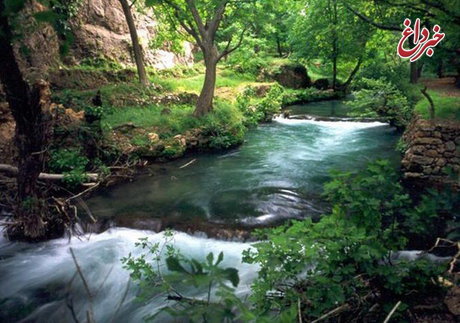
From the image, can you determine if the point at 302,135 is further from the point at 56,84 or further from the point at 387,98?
the point at 56,84

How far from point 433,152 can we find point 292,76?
17.4m

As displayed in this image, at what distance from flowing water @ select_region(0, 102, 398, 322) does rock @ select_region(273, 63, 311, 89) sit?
1236 centimetres

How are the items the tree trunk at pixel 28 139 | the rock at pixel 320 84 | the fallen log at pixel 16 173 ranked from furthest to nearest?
the rock at pixel 320 84
the fallen log at pixel 16 173
the tree trunk at pixel 28 139

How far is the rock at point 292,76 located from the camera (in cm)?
2295

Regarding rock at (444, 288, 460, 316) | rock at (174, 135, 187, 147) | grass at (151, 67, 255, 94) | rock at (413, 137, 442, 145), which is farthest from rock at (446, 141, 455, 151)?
grass at (151, 67, 255, 94)

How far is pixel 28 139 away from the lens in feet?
14.2

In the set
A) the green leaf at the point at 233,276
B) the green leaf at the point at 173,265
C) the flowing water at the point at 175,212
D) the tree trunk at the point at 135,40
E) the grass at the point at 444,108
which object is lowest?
the flowing water at the point at 175,212

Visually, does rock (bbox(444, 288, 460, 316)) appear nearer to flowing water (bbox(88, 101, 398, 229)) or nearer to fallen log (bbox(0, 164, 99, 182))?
flowing water (bbox(88, 101, 398, 229))

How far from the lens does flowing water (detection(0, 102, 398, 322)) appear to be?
13.5ft

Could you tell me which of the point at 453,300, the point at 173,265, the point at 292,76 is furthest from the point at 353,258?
the point at 292,76

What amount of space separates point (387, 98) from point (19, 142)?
10.8m

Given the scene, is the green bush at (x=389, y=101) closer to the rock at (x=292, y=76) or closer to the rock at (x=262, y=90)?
the rock at (x=262, y=90)

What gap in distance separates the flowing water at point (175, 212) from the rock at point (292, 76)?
40.6ft

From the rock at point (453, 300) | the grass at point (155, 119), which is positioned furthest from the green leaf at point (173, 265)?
the grass at point (155, 119)
